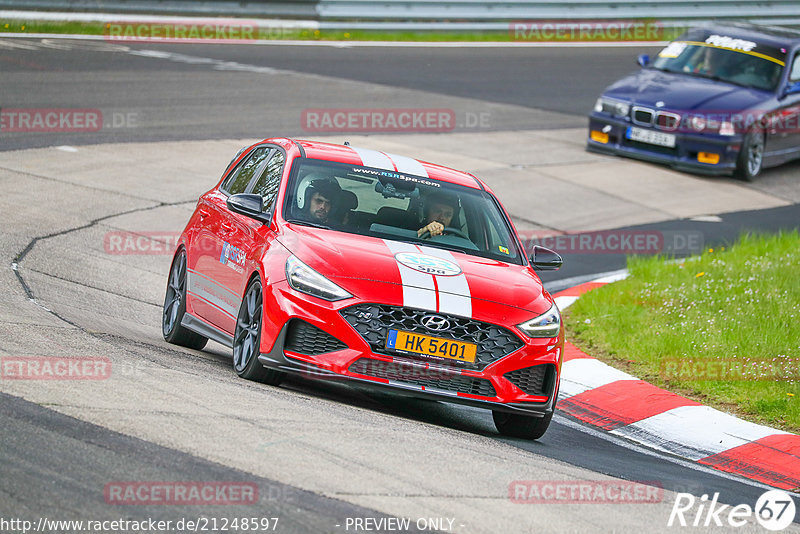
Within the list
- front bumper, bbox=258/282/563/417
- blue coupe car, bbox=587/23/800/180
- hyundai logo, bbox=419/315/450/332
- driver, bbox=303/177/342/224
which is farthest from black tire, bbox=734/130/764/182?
hyundai logo, bbox=419/315/450/332

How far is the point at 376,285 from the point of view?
7.41 metres

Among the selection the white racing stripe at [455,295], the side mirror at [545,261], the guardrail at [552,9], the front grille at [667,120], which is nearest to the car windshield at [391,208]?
the side mirror at [545,261]

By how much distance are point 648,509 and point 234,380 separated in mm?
2688

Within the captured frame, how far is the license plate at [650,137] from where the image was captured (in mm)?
19188

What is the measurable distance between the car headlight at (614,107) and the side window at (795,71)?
282cm

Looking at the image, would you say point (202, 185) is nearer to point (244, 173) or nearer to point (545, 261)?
point (244, 173)

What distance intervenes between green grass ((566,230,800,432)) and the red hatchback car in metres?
2.00

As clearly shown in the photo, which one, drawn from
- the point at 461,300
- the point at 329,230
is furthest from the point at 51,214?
the point at 461,300

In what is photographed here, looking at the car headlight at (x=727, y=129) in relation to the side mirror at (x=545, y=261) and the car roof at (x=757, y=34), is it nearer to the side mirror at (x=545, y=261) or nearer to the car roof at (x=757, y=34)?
the car roof at (x=757, y=34)

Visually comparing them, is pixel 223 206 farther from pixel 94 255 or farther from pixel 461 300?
pixel 94 255

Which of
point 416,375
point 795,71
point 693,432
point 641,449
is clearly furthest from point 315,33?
point 416,375

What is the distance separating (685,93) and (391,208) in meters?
11.8

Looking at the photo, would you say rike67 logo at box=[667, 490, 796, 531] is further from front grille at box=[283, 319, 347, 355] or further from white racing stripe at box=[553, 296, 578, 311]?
white racing stripe at box=[553, 296, 578, 311]

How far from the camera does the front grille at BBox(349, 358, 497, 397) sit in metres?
7.32
